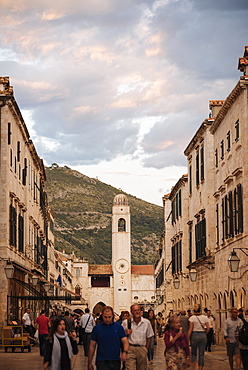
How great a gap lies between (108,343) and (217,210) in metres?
25.7

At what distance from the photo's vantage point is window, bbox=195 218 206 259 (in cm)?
4075

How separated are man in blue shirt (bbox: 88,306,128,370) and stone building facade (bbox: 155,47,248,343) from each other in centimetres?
1475

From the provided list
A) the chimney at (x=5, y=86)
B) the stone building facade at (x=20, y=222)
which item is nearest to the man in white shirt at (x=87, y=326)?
the stone building facade at (x=20, y=222)

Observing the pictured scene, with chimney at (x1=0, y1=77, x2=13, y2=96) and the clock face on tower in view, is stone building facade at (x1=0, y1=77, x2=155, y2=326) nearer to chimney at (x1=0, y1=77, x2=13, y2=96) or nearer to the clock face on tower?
chimney at (x1=0, y1=77, x2=13, y2=96)

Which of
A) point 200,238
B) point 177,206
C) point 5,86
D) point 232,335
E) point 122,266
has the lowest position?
point 232,335

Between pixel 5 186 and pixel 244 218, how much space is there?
1105cm

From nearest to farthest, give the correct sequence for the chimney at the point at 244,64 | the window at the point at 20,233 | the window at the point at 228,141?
the chimney at the point at 244,64
the window at the point at 228,141
the window at the point at 20,233

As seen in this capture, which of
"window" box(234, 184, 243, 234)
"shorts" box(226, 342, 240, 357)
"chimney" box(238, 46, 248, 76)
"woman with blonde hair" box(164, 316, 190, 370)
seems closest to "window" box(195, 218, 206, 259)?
"window" box(234, 184, 243, 234)

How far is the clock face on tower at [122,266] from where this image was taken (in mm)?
139500

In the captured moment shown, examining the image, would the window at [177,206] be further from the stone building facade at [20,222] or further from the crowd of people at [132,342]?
the crowd of people at [132,342]

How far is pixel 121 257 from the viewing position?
460ft

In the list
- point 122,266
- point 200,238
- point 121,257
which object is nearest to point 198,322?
point 200,238

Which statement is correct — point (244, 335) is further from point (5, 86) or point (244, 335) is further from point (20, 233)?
point (20, 233)

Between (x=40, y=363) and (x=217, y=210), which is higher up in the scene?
(x=217, y=210)
